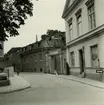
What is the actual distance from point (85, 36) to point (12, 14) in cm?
921

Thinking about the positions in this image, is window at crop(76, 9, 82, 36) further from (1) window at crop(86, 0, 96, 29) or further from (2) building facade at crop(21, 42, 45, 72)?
(2) building facade at crop(21, 42, 45, 72)

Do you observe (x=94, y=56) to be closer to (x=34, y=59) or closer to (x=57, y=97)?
(x=57, y=97)

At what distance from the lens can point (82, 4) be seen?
76.4ft

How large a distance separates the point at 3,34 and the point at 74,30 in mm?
12383

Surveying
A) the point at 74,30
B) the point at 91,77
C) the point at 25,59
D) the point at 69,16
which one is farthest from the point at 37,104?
the point at 25,59

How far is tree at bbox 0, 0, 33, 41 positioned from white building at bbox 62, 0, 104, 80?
6638 millimetres

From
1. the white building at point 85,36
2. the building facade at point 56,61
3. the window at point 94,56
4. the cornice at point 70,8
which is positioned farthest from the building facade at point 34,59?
the window at point 94,56

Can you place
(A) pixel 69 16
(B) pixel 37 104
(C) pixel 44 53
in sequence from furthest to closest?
(C) pixel 44 53, (A) pixel 69 16, (B) pixel 37 104

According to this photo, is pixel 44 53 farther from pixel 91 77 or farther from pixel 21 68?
pixel 91 77

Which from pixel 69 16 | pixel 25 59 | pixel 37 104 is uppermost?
pixel 69 16

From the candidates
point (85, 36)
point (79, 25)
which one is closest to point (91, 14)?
point (85, 36)

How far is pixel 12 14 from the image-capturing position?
15539 mm

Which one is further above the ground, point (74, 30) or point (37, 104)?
point (74, 30)

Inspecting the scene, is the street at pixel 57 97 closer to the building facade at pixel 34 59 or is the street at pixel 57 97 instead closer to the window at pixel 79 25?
the window at pixel 79 25
